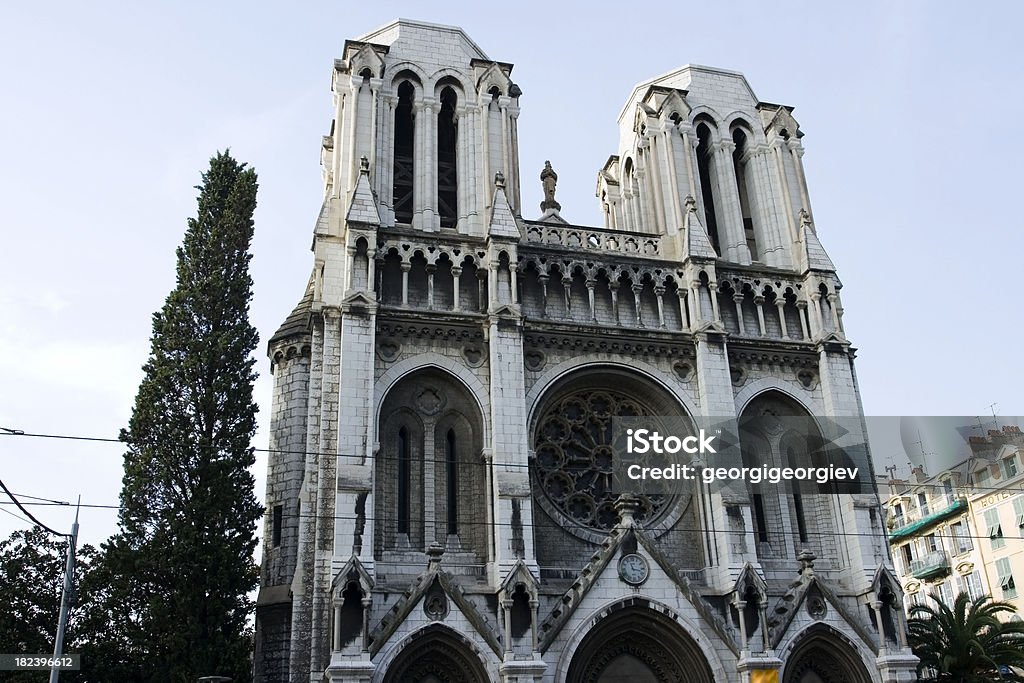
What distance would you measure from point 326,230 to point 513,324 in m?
6.48

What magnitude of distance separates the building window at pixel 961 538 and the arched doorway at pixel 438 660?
3688cm

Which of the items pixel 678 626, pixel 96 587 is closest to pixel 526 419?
pixel 678 626

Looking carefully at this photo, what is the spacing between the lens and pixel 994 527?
159 feet

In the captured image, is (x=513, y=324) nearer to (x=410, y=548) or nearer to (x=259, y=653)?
(x=410, y=548)

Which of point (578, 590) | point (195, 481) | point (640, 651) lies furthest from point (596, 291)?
point (195, 481)

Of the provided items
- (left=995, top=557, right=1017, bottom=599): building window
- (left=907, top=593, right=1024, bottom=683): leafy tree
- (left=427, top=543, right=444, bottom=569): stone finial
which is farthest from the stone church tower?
(left=995, top=557, right=1017, bottom=599): building window

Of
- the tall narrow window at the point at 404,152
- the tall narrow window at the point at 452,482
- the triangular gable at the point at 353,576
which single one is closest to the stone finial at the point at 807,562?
the tall narrow window at the point at 452,482

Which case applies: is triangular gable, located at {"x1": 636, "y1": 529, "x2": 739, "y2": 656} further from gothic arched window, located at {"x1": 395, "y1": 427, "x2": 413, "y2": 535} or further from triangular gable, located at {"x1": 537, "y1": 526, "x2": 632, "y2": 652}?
gothic arched window, located at {"x1": 395, "y1": 427, "x2": 413, "y2": 535}

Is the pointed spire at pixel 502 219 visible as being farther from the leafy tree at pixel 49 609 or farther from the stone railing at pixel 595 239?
the leafy tree at pixel 49 609

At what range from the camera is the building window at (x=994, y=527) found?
47.8 m

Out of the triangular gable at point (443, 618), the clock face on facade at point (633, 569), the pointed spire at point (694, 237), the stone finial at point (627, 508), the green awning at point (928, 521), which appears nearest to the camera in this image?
the triangular gable at point (443, 618)

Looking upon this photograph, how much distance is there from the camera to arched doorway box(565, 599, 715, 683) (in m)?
24.1

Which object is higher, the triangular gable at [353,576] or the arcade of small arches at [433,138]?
the arcade of small arches at [433,138]

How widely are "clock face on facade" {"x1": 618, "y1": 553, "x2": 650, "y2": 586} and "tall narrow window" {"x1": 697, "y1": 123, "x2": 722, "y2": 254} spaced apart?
512 inches
